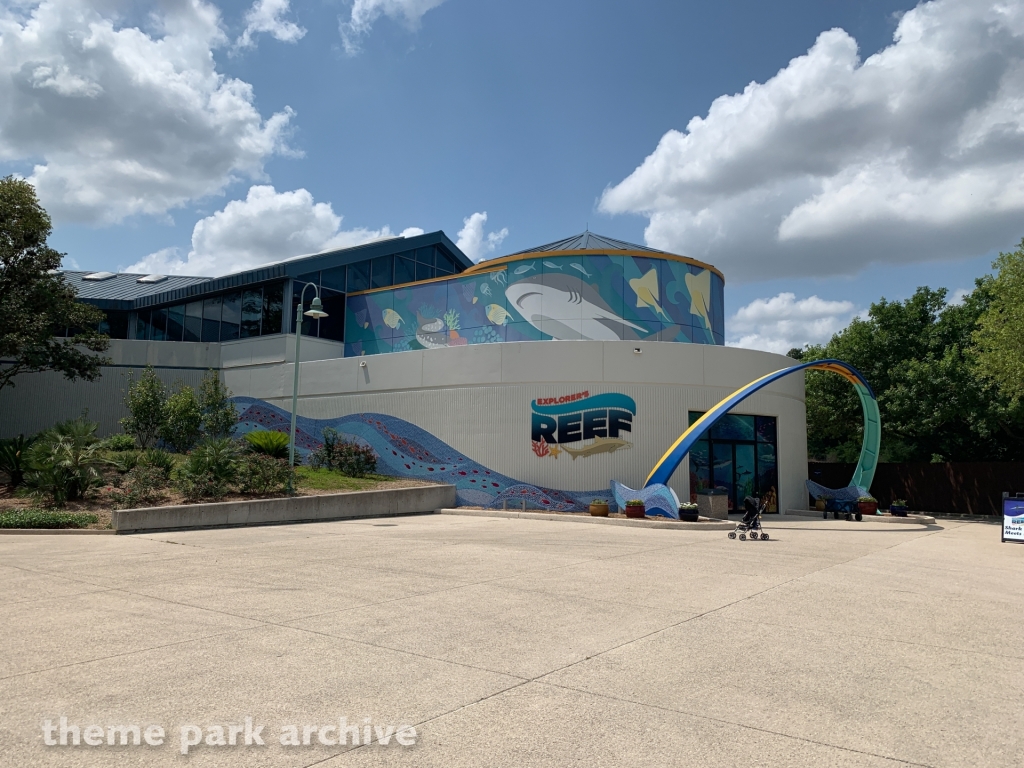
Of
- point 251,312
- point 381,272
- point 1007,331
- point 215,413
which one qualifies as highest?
point 381,272

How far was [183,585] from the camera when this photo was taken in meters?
9.93

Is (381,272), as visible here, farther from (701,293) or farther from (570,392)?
(701,293)

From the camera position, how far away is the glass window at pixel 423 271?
39.7m

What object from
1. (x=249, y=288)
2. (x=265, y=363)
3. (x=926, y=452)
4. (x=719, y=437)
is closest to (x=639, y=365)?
(x=719, y=437)

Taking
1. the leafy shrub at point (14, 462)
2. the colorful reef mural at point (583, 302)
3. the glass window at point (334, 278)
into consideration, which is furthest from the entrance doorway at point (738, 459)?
the leafy shrub at point (14, 462)

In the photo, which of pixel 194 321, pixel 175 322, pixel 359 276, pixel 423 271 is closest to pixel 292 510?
pixel 359 276

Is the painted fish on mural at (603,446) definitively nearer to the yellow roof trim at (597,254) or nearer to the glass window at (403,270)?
the yellow roof trim at (597,254)

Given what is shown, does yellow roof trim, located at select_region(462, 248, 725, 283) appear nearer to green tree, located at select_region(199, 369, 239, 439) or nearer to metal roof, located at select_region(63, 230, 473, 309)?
metal roof, located at select_region(63, 230, 473, 309)

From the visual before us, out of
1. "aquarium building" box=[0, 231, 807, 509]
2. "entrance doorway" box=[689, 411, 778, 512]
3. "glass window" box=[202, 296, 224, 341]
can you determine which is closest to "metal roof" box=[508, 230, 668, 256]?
"aquarium building" box=[0, 231, 807, 509]

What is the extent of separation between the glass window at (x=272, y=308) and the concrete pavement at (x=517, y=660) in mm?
21619

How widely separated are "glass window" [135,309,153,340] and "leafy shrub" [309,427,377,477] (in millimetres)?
15375

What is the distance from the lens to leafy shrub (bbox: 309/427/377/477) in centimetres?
2744

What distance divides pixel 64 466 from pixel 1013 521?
83.2 ft

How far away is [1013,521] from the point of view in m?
19.4
